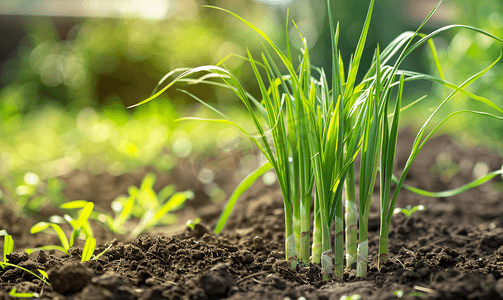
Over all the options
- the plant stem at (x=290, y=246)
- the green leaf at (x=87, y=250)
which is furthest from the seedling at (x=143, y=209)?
the plant stem at (x=290, y=246)

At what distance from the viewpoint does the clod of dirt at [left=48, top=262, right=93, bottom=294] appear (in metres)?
0.80

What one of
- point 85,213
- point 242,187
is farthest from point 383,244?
point 85,213

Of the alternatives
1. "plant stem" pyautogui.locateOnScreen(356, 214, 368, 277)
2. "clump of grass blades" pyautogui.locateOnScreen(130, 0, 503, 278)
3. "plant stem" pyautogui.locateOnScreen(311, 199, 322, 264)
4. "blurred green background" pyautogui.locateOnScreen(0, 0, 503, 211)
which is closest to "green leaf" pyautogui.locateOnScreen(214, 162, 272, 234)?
"clump of grass blades" pyautogui.locateOnScreen(130, 0, 503, 278)

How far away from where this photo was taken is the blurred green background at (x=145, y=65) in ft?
8.91

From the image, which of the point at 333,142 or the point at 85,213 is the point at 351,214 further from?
the point at 85,213

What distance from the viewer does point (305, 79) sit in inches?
36.2

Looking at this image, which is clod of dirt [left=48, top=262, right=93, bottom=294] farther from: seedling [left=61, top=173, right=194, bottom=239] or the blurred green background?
the blurred green background

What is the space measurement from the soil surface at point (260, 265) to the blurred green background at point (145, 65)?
110cm

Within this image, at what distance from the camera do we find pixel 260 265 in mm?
995

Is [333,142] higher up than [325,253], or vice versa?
[333,142]

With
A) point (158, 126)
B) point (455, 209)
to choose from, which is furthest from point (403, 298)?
point (158, 126)

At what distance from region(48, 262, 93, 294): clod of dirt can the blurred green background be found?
1715 mm

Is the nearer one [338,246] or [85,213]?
[338,246]

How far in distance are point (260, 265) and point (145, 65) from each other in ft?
14.1
